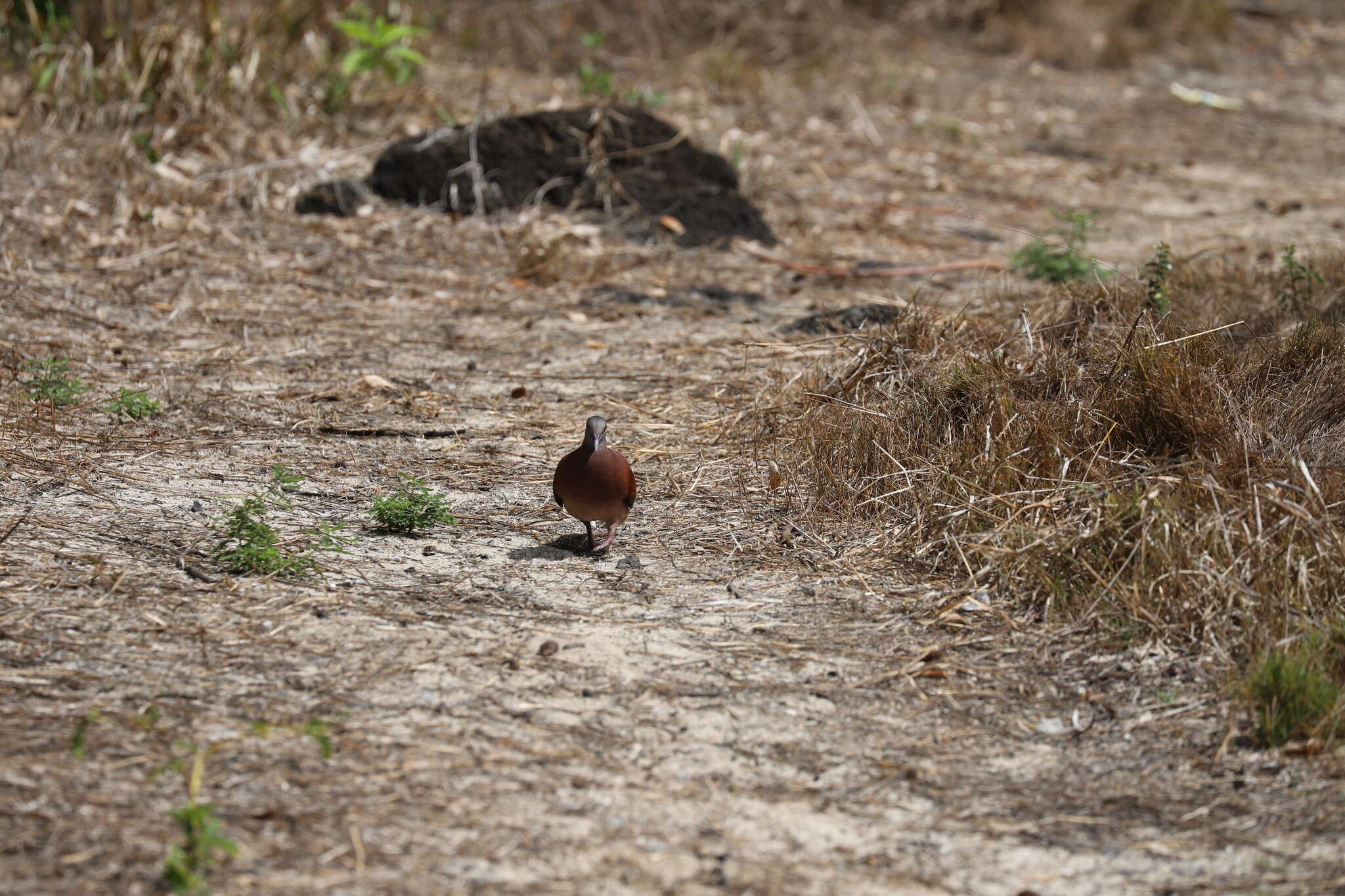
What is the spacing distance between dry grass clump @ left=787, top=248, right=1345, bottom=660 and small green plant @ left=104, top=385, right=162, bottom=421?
7.58 ft

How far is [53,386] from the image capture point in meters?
4.43

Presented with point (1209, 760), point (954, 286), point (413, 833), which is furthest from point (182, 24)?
point (1209, 760)

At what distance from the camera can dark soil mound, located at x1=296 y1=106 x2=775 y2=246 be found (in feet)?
23.3

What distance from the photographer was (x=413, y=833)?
8.08 feet

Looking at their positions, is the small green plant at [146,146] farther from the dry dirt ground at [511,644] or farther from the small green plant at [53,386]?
the small green plant at [53,386]

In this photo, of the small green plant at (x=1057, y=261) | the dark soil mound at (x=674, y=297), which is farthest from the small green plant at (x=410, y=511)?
the small green plant at (x=1057, y=261)

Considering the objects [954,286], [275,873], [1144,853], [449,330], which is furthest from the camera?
[954,286]

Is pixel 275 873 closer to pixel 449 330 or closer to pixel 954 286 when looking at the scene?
pixel 449 330

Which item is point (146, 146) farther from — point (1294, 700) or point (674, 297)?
point (1294, 700)

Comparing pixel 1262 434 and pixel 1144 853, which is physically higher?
pixel 1262 434

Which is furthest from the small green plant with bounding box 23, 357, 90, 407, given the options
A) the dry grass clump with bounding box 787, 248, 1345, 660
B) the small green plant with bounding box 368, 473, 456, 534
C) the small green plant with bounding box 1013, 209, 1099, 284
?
the small green plant with bounding box 1013, 209, 1099, 284

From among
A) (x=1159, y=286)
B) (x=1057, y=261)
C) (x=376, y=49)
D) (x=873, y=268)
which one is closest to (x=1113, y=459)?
(x=1159, y=286)

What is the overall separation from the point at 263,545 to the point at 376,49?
5.31 m

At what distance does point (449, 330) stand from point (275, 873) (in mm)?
3693
